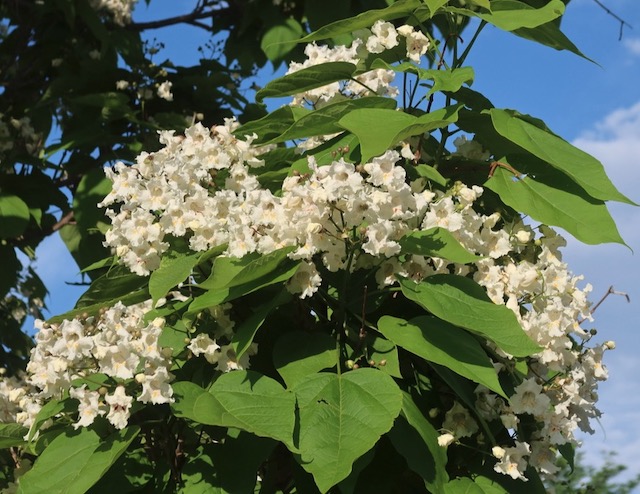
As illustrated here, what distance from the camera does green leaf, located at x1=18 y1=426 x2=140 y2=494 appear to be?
1.38m

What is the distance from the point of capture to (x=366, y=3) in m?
3.44

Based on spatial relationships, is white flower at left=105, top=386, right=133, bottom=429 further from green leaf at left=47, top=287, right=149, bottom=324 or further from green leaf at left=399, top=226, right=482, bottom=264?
green leaf at left=399, top=226, right=482, bottom=264

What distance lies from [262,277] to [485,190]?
21.1 inches

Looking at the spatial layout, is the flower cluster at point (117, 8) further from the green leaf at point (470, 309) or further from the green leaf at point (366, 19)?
the green leaf at point (470, 309)

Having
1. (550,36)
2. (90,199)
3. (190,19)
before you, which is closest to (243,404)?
(550,36)

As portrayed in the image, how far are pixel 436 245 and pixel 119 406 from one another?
0.57 meters

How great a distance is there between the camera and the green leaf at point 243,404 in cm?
126

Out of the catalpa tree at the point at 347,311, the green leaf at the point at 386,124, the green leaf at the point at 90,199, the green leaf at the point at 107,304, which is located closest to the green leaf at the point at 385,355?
the catalpa tree at the point at 347,311

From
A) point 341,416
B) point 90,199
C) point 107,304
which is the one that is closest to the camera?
point 341,416

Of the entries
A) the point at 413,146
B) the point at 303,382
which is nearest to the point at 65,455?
the point at 303,382

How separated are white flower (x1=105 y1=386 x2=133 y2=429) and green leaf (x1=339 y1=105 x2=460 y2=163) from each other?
55 centimetres

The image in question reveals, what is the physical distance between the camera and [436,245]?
137 cm

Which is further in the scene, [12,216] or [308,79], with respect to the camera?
[12,216]

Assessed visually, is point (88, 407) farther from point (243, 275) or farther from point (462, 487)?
point (462, 487)
